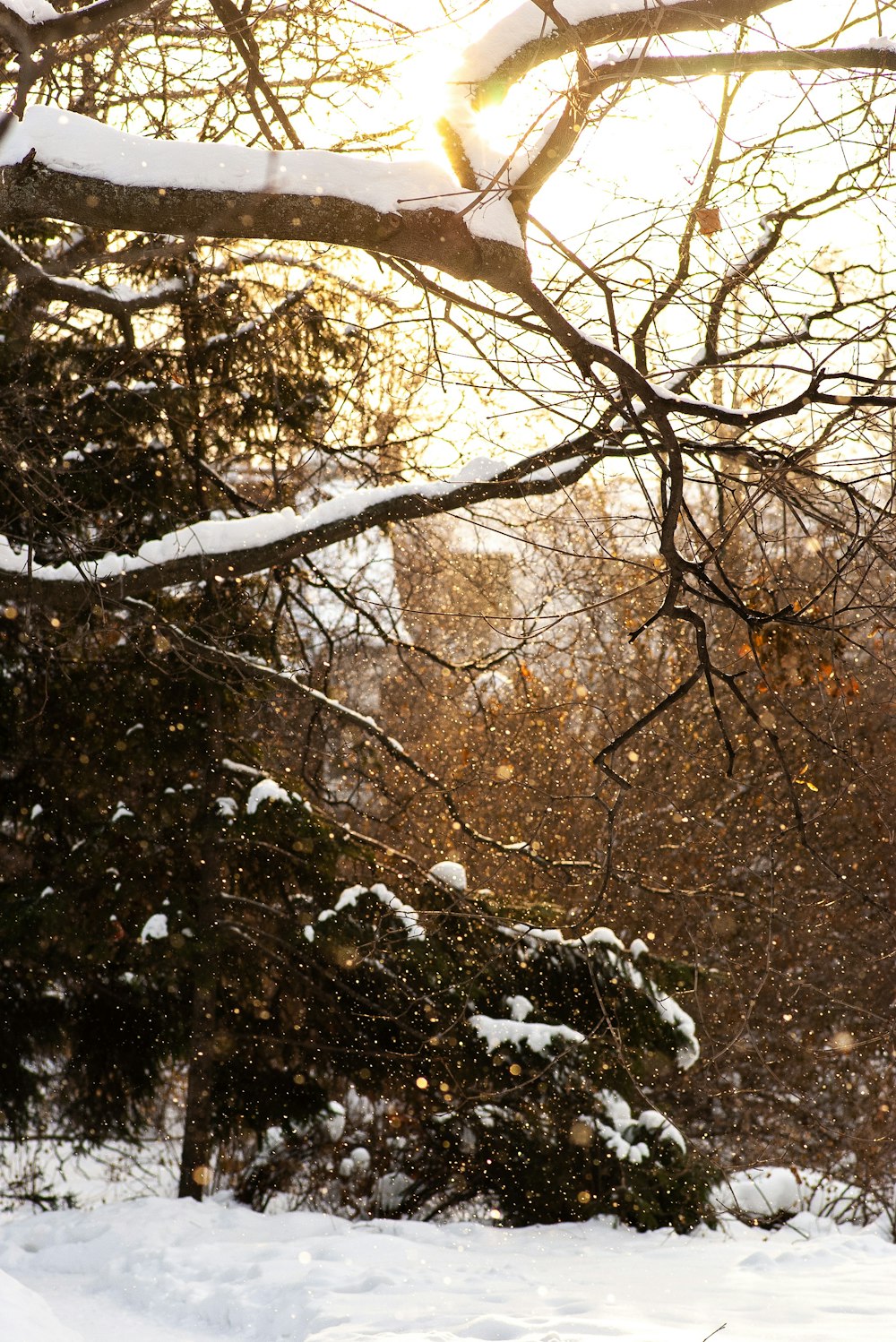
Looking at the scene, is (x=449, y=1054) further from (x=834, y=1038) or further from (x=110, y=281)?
(x=110, y=281)

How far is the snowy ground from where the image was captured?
4.64 meters

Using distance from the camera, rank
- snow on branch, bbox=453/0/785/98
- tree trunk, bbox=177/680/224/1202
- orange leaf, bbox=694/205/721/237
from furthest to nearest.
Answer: tree trunk, bbox=177/680/224/1202 < orange leaf, bbox=694/205/721/237 < snow on branch, bbox=453/0/785/98

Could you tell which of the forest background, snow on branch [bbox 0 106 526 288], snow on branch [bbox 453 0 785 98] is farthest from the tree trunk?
snow on branch [bbox 453 0 785 98]

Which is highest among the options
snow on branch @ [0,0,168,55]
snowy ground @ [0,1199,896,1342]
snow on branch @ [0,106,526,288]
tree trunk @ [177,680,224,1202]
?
snow on branch @ [0,0,168,55]

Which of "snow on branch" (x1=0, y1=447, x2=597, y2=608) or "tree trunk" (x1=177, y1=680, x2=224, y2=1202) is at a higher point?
"snow on branch" (x1=0, y1=447, x2=597, y2=608)

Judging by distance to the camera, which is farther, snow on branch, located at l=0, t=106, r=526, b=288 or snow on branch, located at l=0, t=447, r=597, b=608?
snow on branch, located at l=0, t=447, r=597, b=608

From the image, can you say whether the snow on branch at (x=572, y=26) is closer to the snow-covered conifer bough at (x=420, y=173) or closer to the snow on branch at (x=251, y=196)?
the snow-covered conifer bough at (x=420, y=173)

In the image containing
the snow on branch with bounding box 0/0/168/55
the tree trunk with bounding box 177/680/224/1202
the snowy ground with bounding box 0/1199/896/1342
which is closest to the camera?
the snow on branch with bounding box 0/0/168/55

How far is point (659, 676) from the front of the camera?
10508 mm

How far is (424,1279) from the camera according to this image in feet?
17.8

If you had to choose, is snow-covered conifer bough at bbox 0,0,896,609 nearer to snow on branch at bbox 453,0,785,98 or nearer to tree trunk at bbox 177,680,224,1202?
snow on branch at bbox 453,0,785,98

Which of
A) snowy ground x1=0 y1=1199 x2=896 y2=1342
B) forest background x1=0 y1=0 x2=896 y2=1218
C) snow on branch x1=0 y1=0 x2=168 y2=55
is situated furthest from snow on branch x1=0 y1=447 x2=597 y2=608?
snowy ground x1=0 y1=1199 x2=896 y2=1342

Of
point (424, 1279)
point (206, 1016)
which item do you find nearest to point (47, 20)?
point (424, 1279)

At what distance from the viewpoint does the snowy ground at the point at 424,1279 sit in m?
4.64
